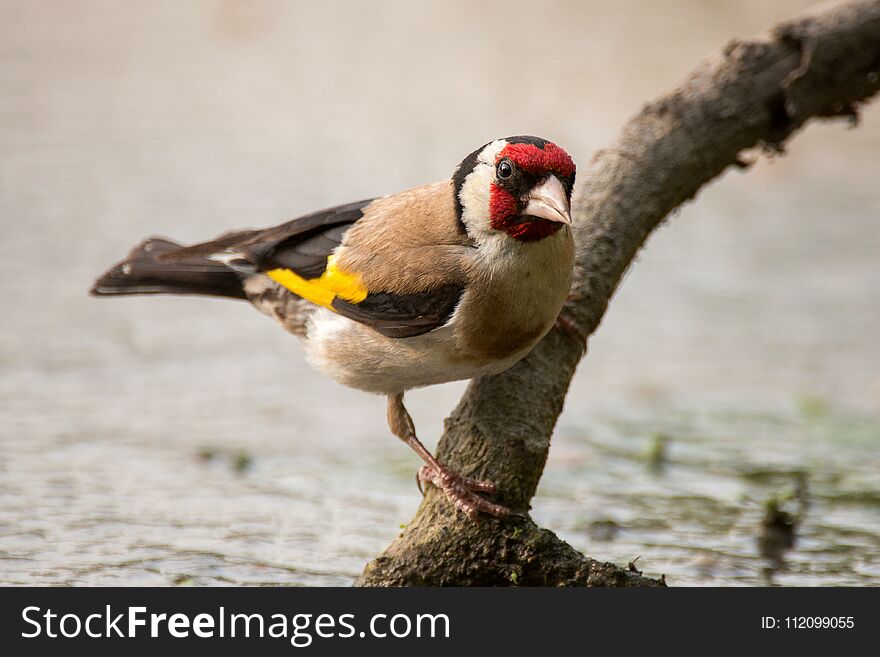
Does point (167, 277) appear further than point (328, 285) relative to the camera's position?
Yes

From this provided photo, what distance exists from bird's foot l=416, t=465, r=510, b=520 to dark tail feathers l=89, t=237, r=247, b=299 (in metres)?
1.03

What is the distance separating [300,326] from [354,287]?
0.41 meters

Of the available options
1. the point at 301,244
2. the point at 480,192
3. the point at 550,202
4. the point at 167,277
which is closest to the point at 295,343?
the point at 167,277

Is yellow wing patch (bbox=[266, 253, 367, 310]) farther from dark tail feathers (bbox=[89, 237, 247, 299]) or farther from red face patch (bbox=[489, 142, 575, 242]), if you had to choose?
red face patch (bbox=[489, 142, 575, 242])

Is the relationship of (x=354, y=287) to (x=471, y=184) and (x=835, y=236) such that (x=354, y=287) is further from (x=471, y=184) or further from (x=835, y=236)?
(x=835, y=236)

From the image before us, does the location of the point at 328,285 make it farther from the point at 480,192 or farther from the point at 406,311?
the point at 480,192

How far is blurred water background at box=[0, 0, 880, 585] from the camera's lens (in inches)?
195

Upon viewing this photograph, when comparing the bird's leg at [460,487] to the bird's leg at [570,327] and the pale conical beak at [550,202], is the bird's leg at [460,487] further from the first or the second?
the pale conical beak at [550,202]

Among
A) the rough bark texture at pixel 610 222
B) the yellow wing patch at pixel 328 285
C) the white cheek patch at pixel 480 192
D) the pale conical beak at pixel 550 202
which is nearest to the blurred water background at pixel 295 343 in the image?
the rough bark texture at pixel 610 222

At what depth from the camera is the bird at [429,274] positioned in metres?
3.74

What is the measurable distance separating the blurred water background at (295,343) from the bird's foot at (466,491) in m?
0.85

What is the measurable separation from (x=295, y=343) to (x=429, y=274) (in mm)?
3016

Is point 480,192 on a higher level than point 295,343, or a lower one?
lower

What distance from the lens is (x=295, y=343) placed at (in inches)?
269
